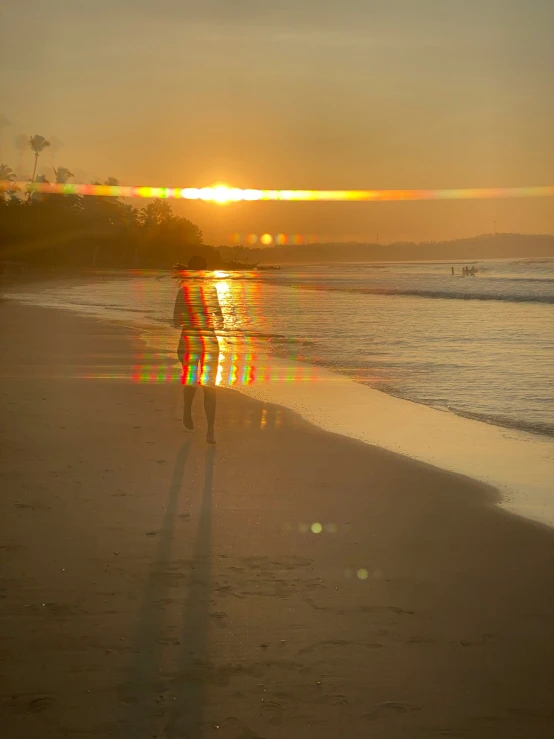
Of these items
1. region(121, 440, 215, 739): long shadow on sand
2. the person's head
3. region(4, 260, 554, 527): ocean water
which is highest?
the person's head

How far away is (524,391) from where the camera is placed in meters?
12.9

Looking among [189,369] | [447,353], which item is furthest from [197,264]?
[447,353]

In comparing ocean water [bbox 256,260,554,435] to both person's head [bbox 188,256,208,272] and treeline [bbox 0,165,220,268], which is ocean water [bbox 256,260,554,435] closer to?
person's head [bbox 188,256,208,272]

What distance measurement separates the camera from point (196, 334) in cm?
963

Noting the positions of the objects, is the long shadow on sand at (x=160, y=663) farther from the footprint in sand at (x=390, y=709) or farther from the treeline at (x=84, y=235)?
the treeline at (x=84, y=235)

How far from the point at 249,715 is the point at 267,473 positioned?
3910 mm

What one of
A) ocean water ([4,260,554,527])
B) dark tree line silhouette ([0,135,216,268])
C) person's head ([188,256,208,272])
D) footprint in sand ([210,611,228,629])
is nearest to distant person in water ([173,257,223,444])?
person's head ([188,256,208,272])

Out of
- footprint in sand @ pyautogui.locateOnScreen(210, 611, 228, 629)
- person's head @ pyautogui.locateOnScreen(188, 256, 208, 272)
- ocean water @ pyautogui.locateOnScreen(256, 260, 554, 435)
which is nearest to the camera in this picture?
footprint in sand @ pyautogui.locateOnScreen(210, 611, 228, 629)

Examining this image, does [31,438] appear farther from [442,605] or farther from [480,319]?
[480,319]

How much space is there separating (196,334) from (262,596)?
5294 millimetres

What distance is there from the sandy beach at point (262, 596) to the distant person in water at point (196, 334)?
3.09 ft

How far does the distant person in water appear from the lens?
358 inches

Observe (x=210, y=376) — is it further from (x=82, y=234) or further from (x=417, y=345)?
(x=82, y=234)

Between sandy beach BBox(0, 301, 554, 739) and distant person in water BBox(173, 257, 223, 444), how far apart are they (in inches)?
37.1
